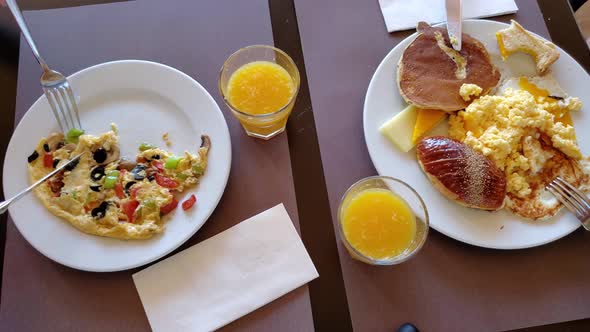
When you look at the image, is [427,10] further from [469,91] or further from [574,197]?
[574,197]

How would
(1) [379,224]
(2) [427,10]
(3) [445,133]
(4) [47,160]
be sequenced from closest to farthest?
(1) [379,224] → (4) [47,160] → (3) [445,133] → (2) [427,10]

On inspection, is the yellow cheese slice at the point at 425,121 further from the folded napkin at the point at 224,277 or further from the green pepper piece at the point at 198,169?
the green pepper piece at the point at 198,169

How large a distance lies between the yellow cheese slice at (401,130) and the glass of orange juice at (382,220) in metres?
0.18

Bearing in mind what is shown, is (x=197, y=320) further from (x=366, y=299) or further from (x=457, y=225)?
(x=457, y=225)

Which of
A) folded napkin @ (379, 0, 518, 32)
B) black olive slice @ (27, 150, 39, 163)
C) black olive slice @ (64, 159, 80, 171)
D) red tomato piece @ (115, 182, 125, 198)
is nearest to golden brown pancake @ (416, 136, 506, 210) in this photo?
folded napkin @ (379, 0, 518, 32)

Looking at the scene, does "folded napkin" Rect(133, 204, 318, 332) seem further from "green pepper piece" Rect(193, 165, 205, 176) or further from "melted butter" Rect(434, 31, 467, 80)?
"melted butter" Rect(434, 31, 467, 80)

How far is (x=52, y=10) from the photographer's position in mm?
1698

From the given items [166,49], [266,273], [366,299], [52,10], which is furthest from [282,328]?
[52,10]

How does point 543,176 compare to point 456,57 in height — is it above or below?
below

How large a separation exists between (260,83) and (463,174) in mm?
735

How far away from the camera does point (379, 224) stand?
4.14 feet

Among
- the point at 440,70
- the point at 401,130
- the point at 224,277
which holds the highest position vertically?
the point at 440,70

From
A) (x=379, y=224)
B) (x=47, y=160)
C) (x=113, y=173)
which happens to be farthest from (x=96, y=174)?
(x=379, y=224)

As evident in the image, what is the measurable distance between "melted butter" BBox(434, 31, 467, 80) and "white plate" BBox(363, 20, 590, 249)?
0.10 m
